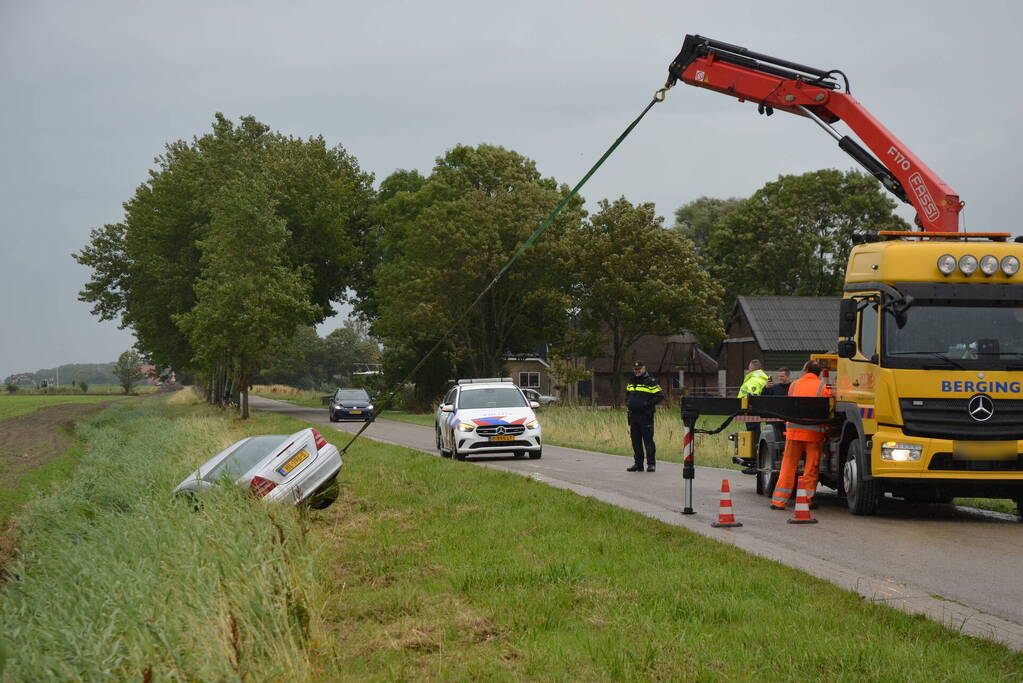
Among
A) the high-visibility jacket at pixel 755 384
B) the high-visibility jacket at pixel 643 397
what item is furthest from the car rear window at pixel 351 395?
the high-visibility jacket at pixel 755 384

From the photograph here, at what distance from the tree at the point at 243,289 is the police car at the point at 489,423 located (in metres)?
22.8

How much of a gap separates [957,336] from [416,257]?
45.4 metres

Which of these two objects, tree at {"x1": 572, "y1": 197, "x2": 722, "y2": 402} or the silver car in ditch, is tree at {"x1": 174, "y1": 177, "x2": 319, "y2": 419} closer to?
tree at {"x1": 572, "y1": 197, "x2": 722, "y2": 402}

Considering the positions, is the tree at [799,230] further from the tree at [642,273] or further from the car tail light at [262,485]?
the car tail light at [262,485]

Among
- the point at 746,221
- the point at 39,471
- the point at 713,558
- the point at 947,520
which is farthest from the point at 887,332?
the point at 746,221

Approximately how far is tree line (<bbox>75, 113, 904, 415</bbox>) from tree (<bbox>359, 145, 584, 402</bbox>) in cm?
10

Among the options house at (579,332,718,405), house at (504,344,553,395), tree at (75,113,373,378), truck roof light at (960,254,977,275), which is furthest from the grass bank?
house at (504,344,553,395)

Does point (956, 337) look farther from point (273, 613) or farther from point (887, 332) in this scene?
point (273, 613)

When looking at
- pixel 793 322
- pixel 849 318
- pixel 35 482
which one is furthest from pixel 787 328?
pixel 849 318

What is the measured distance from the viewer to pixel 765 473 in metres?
15.4

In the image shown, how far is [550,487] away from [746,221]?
170 feet

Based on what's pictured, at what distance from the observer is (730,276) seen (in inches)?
2687

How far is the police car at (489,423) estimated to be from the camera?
23.2 metres

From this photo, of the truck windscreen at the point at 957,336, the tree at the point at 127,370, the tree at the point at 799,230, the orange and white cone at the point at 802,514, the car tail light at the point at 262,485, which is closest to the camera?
the car tail light at the point at 262,485
